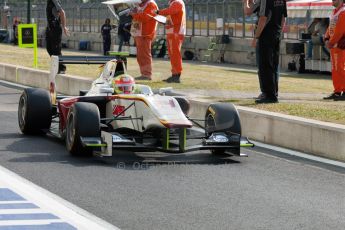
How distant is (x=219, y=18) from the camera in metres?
40.2

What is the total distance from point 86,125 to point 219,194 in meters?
2.43

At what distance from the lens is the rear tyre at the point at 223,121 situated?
12094 mm

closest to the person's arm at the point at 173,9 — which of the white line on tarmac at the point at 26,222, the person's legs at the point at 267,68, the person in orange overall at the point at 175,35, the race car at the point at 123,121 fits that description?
the person in orange overall at the point at 175,35

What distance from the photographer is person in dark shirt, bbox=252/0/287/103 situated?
52.5 feet

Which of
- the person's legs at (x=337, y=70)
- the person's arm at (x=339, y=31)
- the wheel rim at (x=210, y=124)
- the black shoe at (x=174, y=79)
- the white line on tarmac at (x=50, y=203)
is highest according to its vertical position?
the person's arm at (x=339, y=31)

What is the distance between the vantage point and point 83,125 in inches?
454

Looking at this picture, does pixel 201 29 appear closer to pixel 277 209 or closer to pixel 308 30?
pixel 308 30

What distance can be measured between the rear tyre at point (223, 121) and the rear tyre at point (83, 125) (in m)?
1.43

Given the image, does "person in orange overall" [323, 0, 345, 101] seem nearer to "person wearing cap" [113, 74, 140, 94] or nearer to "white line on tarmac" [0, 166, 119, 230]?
"person wearing cap" [113, 74, 140, 94]

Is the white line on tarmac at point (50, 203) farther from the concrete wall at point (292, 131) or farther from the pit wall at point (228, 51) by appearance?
the pit wall at point (228, 51)

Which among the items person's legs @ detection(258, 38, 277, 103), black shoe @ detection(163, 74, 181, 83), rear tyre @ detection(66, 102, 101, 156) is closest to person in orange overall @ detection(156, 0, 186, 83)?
black shoe @ detection(163, 74, 181, 83)

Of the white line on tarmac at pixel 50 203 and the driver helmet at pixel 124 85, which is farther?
the driver helmet at pixel 124 85

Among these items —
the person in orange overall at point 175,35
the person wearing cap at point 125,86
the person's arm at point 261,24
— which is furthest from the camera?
the person in orange overall at point 175,35

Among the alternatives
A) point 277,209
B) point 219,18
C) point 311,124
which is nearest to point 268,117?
point 311,124
